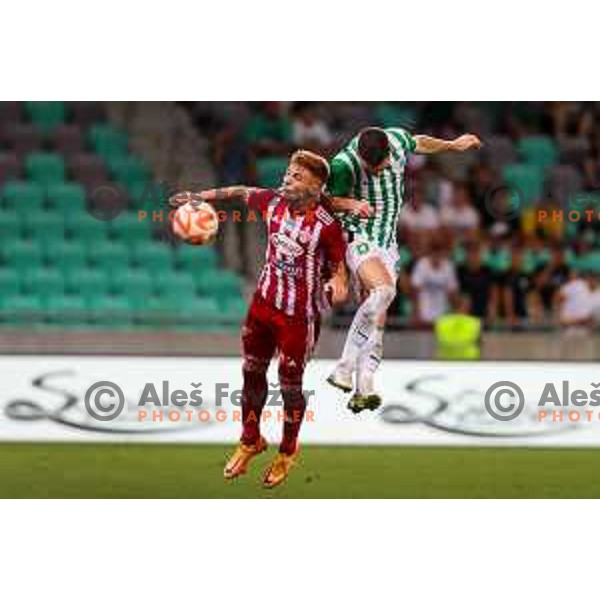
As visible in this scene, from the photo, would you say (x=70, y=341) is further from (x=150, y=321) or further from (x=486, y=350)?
(x=486, y=350)

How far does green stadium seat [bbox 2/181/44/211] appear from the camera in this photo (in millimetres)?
16094

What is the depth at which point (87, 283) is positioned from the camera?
A: 15.9 meters

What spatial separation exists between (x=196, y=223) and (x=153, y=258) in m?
4.98

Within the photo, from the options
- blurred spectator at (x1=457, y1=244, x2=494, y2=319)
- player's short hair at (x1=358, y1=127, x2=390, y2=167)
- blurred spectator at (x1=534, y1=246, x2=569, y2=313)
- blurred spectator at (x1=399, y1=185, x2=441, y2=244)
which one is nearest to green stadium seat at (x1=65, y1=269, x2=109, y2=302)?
blurred spectator at (x1=399, y1=185, x2=441, y2=244)

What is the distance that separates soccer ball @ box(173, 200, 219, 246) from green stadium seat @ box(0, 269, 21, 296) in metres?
5.15

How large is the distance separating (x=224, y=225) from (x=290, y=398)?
13.2 ft

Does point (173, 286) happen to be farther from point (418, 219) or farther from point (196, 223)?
point (196, 223)

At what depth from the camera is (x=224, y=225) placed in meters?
15.1

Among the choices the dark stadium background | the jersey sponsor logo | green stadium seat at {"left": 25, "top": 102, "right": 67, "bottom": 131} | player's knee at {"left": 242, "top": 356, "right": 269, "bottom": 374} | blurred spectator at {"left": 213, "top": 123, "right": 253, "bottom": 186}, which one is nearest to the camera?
the jersey sponsor logo

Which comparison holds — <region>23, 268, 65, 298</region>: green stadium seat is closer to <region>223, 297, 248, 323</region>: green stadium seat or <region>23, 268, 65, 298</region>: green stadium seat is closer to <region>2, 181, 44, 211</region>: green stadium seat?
<region>2, 181, 44, 211</region>: green stadium seat

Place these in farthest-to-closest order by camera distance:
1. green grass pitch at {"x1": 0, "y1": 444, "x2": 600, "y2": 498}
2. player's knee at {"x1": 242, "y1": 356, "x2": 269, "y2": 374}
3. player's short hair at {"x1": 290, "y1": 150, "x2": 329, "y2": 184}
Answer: green grass pitch at {"x1": 0, "y1": 444, "x2": 600, "y2": 498}
player's knee at {"x1": 242, "y1": 356, "x2": 269, "y2": 374}
player's short hair at {"x1": 290, "y1": 150, "x2": 329, "y2": 184}

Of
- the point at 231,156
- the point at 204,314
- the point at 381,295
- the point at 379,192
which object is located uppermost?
the point at 231,156

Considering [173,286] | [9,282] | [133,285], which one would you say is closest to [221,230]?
[173,286]

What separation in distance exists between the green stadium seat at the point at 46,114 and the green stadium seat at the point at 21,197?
2.55ft
